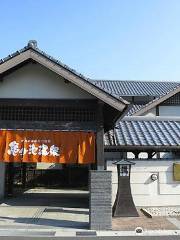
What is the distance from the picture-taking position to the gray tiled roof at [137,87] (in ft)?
85.5

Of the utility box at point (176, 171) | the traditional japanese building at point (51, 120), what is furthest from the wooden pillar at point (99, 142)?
the utility box at point (176, 171)

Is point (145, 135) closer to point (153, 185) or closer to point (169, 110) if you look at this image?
point (153, 185)

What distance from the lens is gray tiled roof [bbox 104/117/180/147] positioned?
48.6 ft

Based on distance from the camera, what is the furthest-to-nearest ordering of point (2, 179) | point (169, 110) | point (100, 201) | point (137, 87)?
point (137, 87) < point (169, 110) < point (2, 179) < point (100, 201)

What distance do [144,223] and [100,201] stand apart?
1845 millimetres

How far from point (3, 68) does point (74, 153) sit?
3.49 metres

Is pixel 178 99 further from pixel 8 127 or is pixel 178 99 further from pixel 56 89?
pixel 8 127

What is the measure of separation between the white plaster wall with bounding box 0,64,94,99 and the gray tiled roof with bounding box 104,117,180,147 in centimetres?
384

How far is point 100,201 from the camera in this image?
10.5 m

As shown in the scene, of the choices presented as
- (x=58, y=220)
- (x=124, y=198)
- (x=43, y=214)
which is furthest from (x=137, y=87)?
(x=58, y=220)

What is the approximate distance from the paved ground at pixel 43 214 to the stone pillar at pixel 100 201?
0.54 meters

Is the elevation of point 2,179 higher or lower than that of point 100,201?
higher

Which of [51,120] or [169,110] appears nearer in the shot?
[51,120]

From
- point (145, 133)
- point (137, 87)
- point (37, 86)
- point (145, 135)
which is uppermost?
point (137, 87)
